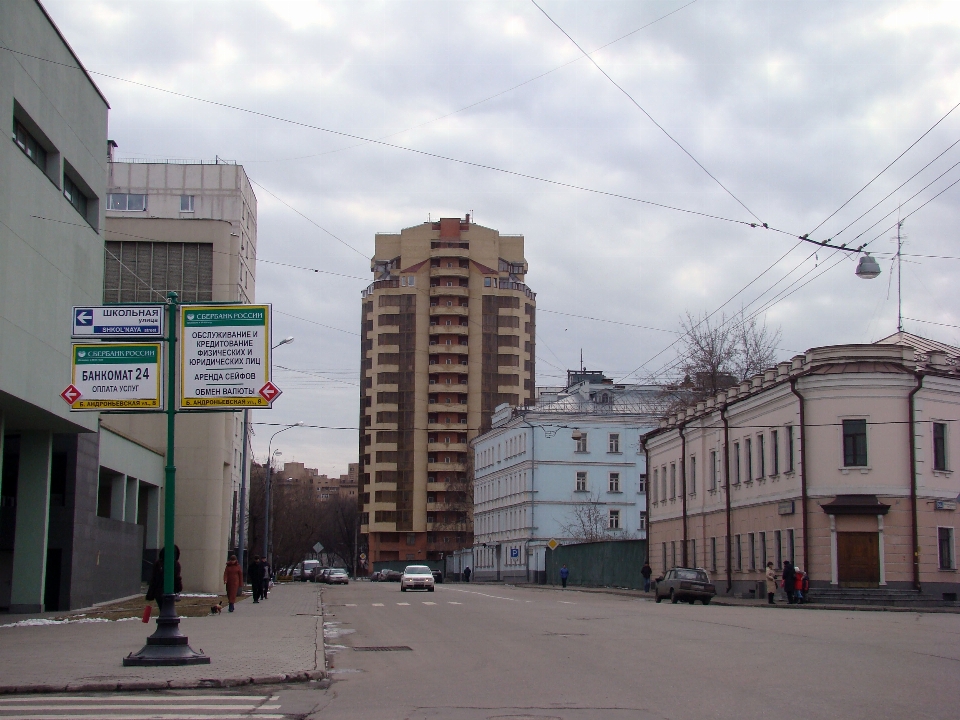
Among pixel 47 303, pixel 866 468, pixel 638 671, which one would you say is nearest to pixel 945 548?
pixel 866 468

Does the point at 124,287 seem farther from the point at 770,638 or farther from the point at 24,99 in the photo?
the point at 770,638

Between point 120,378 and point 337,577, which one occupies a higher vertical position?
point 120,378

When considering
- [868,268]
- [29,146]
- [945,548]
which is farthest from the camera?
[945,548]

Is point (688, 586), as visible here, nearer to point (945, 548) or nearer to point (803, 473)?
point (803, 473)

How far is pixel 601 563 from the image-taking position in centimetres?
6412

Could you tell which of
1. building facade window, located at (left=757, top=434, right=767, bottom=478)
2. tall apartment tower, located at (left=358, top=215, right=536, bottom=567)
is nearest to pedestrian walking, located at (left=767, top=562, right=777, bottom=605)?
building facade window, located at (left=757, top=434, right=767, bottom=478)

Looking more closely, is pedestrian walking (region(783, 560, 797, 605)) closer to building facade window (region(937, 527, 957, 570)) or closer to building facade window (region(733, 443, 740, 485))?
building facade window (region(937, 527, 957, 570))

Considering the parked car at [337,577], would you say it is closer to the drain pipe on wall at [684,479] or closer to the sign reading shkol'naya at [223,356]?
the drain pipe on wall at [684,479]

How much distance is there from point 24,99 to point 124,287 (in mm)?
34244

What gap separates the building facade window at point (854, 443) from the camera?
3875 centimetres

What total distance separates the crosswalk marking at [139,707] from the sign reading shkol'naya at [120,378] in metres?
5.45

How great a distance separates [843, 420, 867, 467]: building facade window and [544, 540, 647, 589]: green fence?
20.9 metres

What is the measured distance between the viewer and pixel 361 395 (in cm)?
11962

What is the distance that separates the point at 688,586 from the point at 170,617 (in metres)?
27.8
